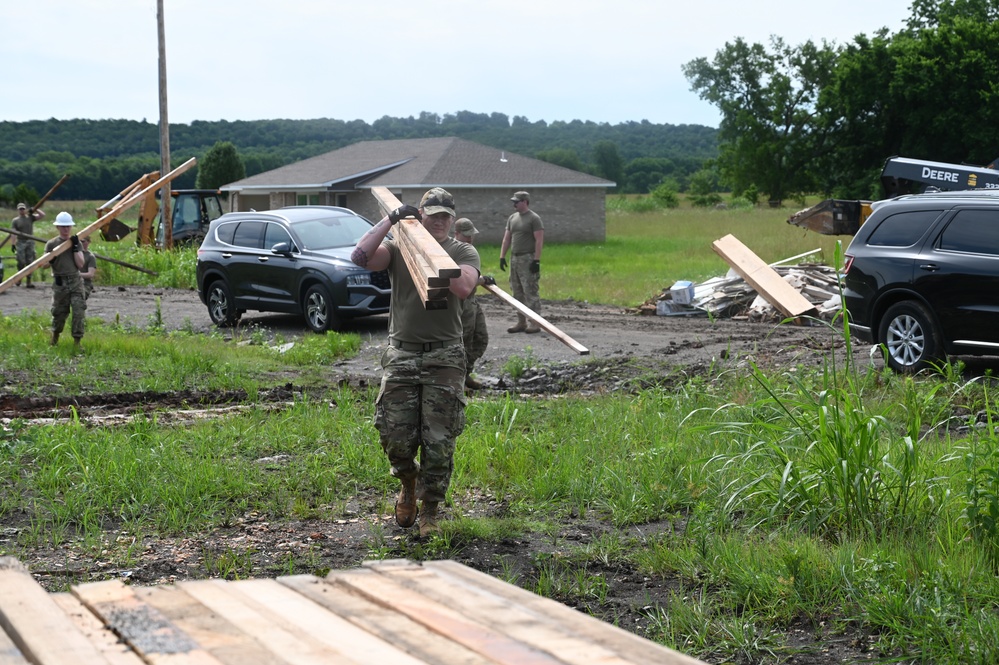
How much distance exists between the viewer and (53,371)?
39.9ft

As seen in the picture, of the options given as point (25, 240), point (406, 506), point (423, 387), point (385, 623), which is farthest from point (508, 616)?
point (25, 240)

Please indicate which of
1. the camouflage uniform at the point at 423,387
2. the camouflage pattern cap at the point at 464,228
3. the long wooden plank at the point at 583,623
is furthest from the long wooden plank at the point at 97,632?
the camouflage pattern cap at the point at 464,228

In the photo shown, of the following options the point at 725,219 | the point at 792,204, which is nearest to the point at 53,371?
the point at 725,219

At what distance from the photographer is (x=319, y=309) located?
1631 cm

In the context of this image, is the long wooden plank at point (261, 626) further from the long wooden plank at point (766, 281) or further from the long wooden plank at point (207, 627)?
the long wooden plank at point (766, 281)

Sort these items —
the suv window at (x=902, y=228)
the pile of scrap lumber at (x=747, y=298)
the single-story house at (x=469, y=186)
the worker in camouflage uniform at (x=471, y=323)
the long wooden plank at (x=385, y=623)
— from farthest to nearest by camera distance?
the single-story house at (x=469, y=186)
the pile of scrap lumber at (x=747, y=298)
the suv window at (x=902, y=228)
the worker in camouflage uniform at (x=471, y=323)
the long wooden plank at (x=385, y=623)

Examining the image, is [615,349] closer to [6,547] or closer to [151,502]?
[151,502]

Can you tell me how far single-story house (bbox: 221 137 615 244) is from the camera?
3947 centimetres

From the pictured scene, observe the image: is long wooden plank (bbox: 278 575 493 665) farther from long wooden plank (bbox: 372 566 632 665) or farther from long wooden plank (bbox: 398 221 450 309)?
long wooden plank (bbox: 398 221 450 309)

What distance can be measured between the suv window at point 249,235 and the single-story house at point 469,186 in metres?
19.9

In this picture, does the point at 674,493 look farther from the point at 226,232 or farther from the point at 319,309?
the point at 226,232

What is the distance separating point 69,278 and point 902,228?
982 centimetres

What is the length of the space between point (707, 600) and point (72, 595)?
3.10 m

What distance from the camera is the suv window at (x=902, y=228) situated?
448 inches
